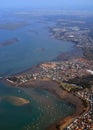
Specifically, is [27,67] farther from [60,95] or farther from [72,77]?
[60,95]

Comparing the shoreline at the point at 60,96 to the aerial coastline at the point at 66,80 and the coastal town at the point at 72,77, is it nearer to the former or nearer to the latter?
the aerial coastline at the point at 66,80

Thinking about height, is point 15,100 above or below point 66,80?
below

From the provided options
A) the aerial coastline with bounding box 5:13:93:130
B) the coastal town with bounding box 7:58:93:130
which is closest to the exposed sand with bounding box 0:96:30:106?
the aerial coastline with bounding box 5:13:93:130

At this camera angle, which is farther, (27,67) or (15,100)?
(27,67)

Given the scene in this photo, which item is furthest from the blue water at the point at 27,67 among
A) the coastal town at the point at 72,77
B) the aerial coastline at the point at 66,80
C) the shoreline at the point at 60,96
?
the coastal town at the point at 72,77

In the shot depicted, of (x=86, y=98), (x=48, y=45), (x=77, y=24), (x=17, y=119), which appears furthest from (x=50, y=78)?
(x=77, y=24)

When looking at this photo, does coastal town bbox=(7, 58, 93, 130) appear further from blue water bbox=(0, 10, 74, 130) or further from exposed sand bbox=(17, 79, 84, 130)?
blue water bbox=(0, 10, 74, 130)

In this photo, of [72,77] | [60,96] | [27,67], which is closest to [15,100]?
[60,96]
